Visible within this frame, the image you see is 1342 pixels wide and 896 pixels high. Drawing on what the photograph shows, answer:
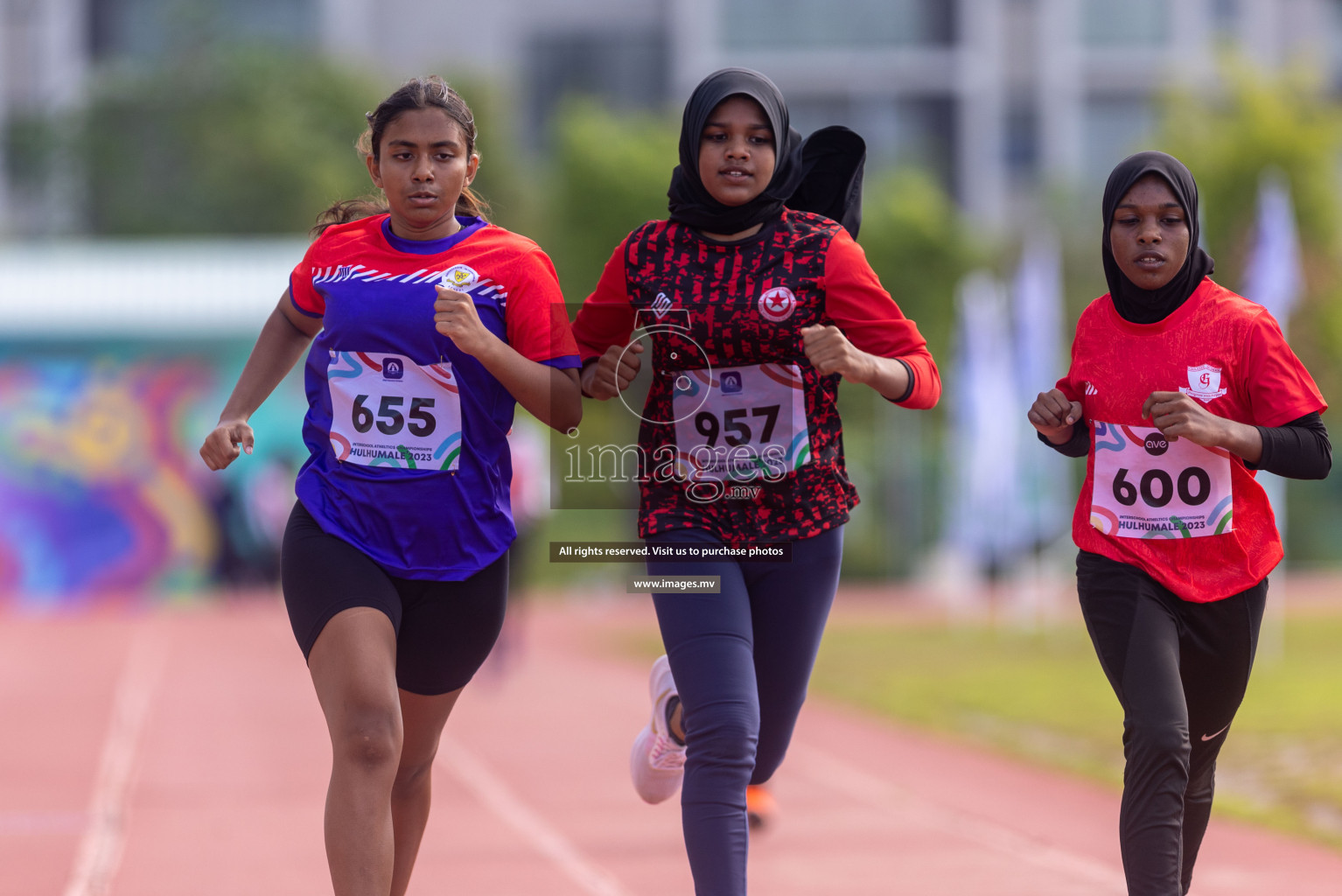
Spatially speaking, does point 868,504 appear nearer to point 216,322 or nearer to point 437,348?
point 216,322

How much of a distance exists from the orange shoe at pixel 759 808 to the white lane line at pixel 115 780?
2.51 meters

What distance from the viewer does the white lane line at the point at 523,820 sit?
6.45 m

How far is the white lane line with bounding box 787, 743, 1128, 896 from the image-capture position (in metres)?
6.55

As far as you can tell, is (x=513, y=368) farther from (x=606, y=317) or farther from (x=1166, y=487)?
(x=1166, y=487)

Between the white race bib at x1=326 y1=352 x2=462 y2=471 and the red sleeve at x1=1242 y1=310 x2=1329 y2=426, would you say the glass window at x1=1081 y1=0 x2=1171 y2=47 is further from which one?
the white race bib at x1=326 y1=352 x2=462 y2=471

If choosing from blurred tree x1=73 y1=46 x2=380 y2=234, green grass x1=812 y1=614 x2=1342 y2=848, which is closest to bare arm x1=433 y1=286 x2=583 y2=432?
green grass x1=812 y1=614 x2=1342 y2=848

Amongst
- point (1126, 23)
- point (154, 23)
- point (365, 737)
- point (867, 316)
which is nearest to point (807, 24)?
point (1126, 23)

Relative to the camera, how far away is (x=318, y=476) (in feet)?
13.8

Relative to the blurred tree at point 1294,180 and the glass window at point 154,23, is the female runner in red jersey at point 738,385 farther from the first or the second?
the glass window at point 154,23

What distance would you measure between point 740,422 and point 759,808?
10.6 feet

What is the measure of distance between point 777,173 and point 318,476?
4.49ft

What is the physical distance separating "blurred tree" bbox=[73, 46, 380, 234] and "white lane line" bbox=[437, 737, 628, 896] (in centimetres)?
3324

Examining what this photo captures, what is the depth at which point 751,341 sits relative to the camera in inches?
167

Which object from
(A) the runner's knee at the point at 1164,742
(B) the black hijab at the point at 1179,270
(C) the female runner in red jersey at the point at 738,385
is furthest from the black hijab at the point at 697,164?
(A) the runner's knee at the point at 1164,742
